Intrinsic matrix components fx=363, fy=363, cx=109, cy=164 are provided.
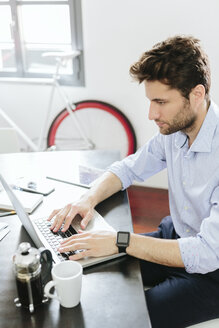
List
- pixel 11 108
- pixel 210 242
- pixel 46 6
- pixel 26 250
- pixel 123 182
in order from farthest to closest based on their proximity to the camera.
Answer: pixel 11 108 < pixel 46 6 < pixel 123 182 < pixel 210 242 < pixel 26 250

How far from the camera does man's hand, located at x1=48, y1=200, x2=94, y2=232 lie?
3.94 ft

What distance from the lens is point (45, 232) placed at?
1.18m

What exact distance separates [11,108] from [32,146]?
1.39ft

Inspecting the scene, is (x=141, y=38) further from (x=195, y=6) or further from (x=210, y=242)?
(x=210, y=242)

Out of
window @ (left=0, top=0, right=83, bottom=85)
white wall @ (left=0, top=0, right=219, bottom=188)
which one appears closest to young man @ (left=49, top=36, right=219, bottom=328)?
white wall @ (left=0, top=0, right=219, bottom=188)

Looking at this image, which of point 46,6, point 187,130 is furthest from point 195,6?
point 187,130

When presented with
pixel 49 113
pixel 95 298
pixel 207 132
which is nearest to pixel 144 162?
pixel 207 132

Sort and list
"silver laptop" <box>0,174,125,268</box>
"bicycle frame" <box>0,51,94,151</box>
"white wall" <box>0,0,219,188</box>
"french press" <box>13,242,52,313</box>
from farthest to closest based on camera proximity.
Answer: "bicycle frame" <box>0,51,94,151</box>, "white wall" <box>0,0,219,188</box>, "silver laptop" <box>0,174,125,268</box>, "french press" <box>13,242,52,313</box>

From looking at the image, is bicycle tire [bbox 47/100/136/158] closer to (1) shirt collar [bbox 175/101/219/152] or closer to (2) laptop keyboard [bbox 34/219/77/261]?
(1) shirt collar [bbox 175/101/219/152]

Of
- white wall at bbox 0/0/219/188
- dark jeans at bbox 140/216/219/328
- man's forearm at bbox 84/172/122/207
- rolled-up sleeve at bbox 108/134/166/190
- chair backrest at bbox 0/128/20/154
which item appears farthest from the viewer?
white wall at bbox 0/0/219/188

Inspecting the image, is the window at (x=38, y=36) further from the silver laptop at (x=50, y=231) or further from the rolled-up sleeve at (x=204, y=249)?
the rolled-up sleeve at (x=204, y=249)

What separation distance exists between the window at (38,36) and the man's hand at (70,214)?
6.06 feet

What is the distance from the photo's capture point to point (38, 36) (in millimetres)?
3043

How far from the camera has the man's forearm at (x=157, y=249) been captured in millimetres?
1083
